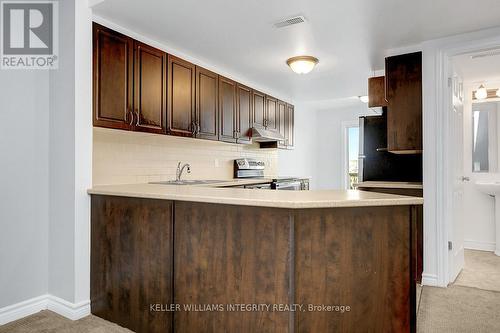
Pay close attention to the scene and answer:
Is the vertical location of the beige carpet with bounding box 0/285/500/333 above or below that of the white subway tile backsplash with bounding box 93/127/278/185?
below

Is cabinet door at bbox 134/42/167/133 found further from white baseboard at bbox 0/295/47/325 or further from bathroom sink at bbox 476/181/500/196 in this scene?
bathroom sink at bbox 476/181/500/196

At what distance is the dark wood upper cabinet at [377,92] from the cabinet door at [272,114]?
1639 millimetres

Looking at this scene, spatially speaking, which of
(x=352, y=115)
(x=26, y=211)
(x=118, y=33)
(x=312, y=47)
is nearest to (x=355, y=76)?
(x=312, y=47)

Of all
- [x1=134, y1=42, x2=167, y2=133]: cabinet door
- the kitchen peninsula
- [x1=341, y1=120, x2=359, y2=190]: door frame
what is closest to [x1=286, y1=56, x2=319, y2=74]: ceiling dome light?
[x1=134, y1=42, x2=167, y2=133]: cabinet door

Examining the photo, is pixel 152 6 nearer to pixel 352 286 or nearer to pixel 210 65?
pixel 210 65

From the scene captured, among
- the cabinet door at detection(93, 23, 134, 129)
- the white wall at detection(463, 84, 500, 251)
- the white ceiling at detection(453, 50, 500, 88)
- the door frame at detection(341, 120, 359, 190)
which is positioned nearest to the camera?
the cabinet door at detection(93, 23, 134, 129)

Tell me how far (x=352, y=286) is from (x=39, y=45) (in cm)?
277

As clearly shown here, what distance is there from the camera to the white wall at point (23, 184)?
2.31 m

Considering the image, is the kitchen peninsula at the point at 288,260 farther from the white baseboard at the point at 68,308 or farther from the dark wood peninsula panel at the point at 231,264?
the white baseboard at the point at 68,308

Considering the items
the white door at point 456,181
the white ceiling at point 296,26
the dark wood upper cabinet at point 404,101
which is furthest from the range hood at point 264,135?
the white door at point 456,181

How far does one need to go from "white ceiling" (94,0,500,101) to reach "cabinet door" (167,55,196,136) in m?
0.19

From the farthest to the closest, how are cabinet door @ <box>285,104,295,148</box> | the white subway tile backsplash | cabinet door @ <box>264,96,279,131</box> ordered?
cabinet door @ <box>285,104,295,148</box> → cabinet door @ <box>264,96,279,131</box> → the white subway tile backsplash

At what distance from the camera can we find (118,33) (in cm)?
274

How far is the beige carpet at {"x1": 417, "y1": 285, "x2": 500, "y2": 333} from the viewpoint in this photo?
225 centimetres
